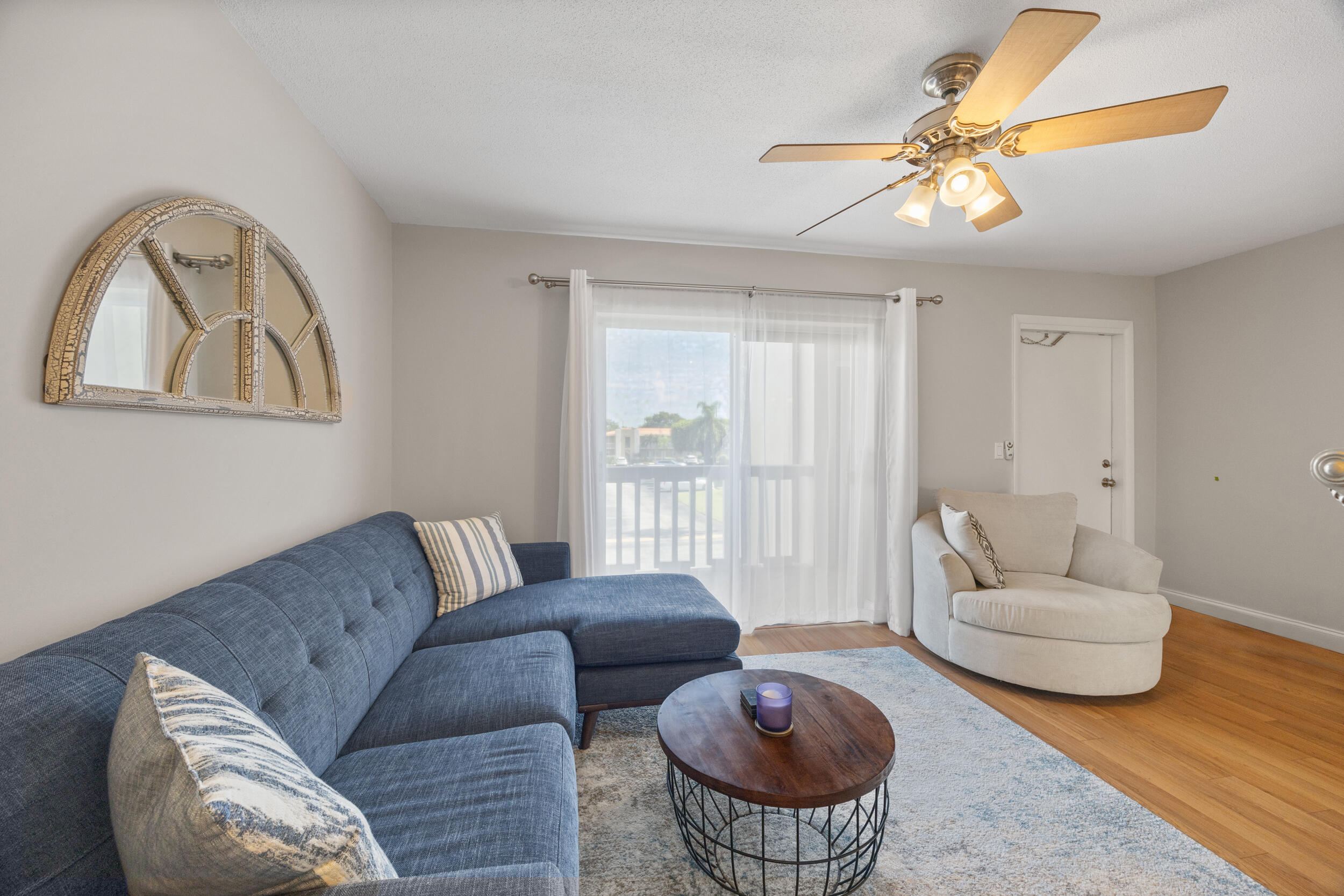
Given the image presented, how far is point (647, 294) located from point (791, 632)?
7.39 ft

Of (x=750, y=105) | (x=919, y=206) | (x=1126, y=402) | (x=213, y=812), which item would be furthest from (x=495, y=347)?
(x=1126, y=402)

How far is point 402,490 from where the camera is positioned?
10.5ft

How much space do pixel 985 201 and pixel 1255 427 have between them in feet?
10.9

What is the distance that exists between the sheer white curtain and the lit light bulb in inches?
65.5

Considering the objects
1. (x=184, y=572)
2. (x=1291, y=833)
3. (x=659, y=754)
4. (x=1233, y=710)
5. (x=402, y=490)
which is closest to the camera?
(x=184, y=572)

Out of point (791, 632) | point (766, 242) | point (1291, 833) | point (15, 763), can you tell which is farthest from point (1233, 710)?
point (15, 763)

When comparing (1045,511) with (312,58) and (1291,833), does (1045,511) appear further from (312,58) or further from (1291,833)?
(312,58)

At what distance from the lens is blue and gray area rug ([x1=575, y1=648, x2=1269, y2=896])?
152 cm

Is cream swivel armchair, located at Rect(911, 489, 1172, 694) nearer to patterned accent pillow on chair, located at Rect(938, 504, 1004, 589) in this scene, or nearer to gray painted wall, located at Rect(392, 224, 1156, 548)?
patterned accent pillow on chair, located at Rect(938, 504, 1004, 589)

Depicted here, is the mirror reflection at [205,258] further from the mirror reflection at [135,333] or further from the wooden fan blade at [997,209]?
the wooden fan blade at [997,209]

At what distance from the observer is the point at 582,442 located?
3174 mm

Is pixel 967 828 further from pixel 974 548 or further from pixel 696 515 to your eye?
pixel 696 515

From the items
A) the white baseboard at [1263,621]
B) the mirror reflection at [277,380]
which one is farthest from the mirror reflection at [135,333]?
the white baseboard at [1263,621]

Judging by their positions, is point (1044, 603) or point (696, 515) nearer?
point (1044, 603)
